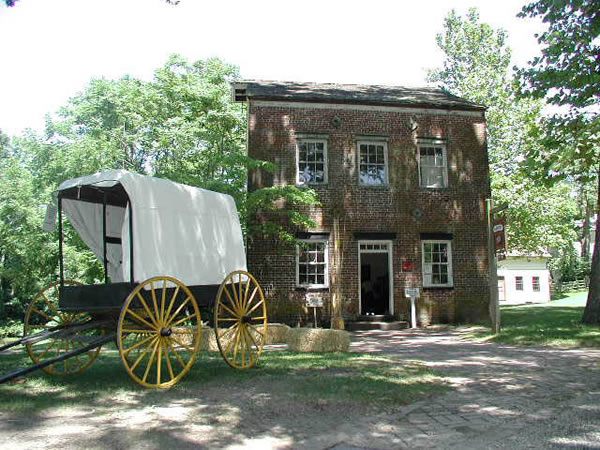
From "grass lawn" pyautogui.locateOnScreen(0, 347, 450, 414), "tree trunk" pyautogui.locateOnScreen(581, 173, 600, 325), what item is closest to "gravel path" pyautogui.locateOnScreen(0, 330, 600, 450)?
"grass lawn" pyautogui.locateOnScreen(0, 347, 450, 414)

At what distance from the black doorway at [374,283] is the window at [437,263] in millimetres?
1581

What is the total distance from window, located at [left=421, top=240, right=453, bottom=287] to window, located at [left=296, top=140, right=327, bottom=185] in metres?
4.17

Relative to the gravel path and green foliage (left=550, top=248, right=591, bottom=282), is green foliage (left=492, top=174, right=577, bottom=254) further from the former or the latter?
the gravel path

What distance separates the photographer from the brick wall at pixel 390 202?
16578 millimetres

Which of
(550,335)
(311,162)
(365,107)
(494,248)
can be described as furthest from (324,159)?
(550,335)

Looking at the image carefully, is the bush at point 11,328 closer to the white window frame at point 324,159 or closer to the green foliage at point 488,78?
the white window frame at point 324,159

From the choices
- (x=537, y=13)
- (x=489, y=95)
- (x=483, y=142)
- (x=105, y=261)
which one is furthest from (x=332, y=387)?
(x=489, y=95)

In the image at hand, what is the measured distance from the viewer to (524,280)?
4250 cm

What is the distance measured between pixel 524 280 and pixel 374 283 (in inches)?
1103

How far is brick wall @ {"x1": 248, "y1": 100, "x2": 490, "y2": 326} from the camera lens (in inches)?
653

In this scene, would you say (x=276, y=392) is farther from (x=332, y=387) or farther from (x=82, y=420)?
(x=82, y=420)

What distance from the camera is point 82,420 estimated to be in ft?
16.0

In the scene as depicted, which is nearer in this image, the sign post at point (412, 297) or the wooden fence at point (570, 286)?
the sign post at point (412, 297)

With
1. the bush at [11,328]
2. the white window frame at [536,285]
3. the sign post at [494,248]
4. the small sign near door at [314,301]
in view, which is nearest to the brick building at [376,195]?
the small sign near door at [314,301]
